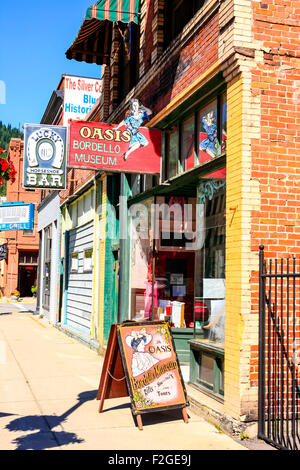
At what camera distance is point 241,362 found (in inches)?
241

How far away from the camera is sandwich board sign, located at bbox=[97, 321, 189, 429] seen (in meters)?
6.55

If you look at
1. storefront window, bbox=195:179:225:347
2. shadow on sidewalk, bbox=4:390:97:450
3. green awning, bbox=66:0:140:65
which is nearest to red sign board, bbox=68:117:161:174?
storefront window, bbox=195:179:225:347

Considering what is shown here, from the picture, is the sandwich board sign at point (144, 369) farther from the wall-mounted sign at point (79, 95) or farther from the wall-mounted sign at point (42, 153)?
the wall-mounted sign at point (79, 95)

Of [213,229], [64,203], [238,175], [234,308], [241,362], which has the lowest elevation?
[241,362]

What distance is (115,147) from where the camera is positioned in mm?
9484

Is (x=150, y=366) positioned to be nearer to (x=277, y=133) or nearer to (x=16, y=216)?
(x=277, y=133)

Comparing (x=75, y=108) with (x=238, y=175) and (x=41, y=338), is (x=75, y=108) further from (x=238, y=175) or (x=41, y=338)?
(x=238, y=175)

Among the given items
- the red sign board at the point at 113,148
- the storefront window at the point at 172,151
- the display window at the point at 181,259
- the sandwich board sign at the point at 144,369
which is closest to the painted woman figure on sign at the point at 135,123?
the red sign board at the point at 113,148

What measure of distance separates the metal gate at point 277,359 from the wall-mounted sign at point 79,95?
44.7ft

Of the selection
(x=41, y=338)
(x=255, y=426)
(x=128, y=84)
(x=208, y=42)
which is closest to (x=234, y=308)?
(x=255, y=426)

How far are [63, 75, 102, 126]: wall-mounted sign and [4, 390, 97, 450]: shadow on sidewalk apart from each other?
13.1m

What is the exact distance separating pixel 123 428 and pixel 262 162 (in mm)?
3614

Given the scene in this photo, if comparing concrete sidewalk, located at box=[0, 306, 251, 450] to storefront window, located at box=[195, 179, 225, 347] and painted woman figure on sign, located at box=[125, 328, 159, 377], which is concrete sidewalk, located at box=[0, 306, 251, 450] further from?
storefront window, located at box=[195, 179, 225, 347]

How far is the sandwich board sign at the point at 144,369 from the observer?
258 inches
